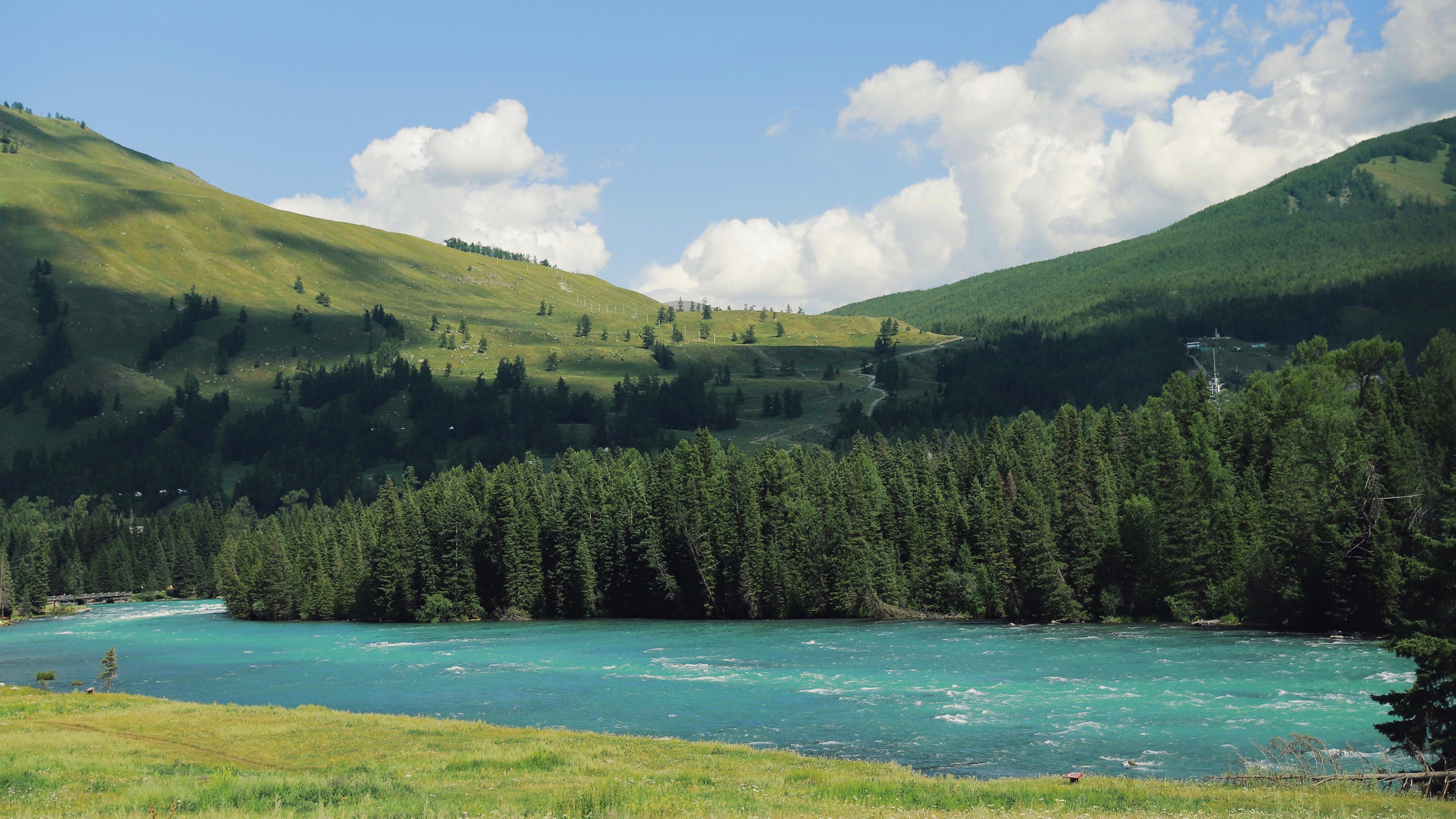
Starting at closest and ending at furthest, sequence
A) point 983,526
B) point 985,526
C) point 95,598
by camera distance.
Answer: point 985,526
point 983,526
point 95,598

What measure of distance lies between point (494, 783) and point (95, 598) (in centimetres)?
19271

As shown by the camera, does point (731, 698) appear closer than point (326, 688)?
Yes

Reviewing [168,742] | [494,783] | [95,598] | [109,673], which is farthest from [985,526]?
[95,598]

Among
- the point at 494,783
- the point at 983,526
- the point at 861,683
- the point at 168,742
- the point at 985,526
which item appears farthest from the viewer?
the point at 983,526

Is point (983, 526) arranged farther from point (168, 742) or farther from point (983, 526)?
point (168, 742)

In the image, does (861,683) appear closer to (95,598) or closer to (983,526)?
(983,526)

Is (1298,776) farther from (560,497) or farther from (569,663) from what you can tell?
(560,497)

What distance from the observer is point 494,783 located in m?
30.2

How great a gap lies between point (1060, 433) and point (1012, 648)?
51.1m

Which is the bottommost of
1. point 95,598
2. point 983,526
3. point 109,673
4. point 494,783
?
point 95,598

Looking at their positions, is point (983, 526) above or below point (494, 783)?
above

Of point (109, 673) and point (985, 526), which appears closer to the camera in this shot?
point (109, 673)

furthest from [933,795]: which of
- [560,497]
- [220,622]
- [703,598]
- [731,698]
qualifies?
[220,622]

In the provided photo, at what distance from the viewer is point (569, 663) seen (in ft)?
250
